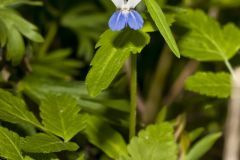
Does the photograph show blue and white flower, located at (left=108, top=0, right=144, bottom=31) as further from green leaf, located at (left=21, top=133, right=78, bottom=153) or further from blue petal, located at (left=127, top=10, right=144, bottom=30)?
green leaf, located at (left=21, top=133, right=78, bottom=153)

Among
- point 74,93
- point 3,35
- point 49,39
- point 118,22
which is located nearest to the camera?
point 118,22

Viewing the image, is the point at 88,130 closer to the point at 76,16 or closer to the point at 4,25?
the point at 4,25

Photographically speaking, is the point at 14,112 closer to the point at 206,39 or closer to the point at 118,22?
the point at 118,22

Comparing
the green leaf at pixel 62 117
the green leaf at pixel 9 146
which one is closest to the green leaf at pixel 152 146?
the green leaf at pixel 62 117

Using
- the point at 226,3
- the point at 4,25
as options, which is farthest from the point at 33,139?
the point at 226,3

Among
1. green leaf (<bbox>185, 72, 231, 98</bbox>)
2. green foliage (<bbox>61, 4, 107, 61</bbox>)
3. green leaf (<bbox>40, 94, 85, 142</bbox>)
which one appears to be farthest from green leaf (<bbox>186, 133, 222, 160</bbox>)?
green foliage (<bbox>61, 4, 107, 61</bbox>)

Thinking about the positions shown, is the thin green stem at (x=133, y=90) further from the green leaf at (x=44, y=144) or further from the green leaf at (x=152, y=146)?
the green leaf at (x=44, y=144)

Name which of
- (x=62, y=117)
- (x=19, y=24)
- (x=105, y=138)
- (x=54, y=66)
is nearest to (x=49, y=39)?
(x=54, y=66)
